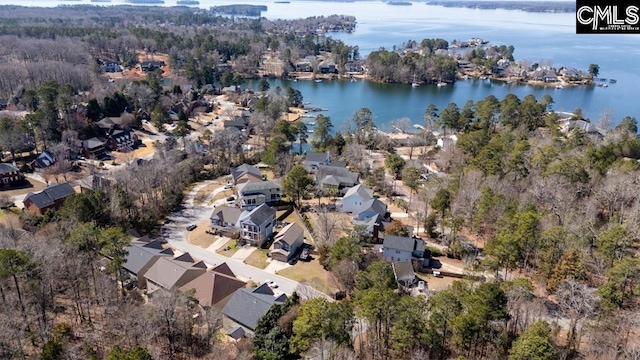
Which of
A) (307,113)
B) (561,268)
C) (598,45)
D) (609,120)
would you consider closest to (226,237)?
(561,268)

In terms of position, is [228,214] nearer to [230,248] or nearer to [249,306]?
[230,248]

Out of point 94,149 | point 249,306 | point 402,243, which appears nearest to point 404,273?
point 402,243

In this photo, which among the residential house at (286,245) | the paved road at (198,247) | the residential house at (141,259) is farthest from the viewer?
the residential house at (286,245)

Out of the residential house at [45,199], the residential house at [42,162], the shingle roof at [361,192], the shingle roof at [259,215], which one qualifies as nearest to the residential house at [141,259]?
the shingle roof at [259,215]

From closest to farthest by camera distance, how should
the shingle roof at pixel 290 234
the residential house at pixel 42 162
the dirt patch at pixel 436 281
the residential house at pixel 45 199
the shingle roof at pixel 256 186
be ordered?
the dirt patch at pixel 436 281
the shingle roof at pixel 290 234
the residential house at pixel 45 199
the shingle roof at pixel 256 186
the residential house at pixel 42 162

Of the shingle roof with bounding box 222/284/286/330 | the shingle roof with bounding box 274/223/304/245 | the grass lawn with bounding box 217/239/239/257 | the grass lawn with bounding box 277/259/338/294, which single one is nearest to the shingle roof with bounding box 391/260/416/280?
the grass lawn with bounding box 277/259/338/294

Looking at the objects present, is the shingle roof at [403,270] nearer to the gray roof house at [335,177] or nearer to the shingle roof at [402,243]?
the shingle roof at [402,243]

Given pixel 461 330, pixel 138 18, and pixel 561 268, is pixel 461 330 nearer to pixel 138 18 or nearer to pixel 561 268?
pixel 561 268
